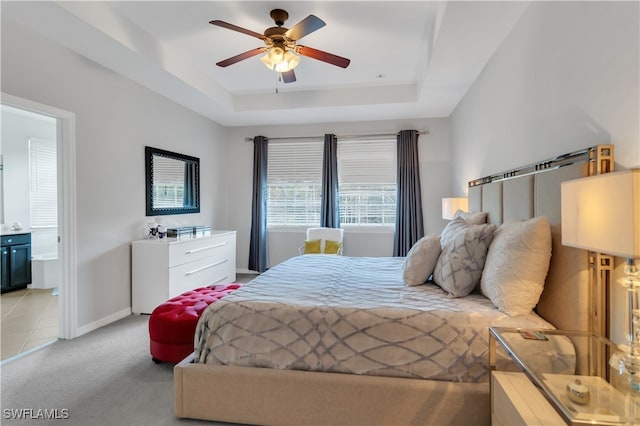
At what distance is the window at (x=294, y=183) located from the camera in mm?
5496

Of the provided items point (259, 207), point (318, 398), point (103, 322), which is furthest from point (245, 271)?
point (318, 398)

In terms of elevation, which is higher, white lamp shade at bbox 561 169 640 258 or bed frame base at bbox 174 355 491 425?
white lamp shade at bbox 561 169 640 258

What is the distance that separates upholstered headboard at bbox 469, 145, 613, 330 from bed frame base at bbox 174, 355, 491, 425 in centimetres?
54

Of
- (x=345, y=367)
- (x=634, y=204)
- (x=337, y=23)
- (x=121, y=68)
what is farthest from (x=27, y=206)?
(x=634, y=204)

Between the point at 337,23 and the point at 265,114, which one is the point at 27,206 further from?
the point at 337,23

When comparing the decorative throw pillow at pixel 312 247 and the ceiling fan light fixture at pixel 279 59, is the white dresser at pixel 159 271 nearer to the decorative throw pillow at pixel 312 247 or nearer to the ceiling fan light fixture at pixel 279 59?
the decorative throw pillow at pixel 312 247

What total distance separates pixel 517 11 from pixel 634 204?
76.7 inches

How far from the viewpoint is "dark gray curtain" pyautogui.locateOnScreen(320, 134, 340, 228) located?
5270mm

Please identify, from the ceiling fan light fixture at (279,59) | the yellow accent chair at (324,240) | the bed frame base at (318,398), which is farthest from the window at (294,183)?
the bed frame base at (318,398)

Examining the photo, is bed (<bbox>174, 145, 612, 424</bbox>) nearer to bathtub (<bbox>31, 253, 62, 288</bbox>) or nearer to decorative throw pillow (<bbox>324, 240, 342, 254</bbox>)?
decorative throw pillow (<bbox>324, 240, 342, 254</bbox>)

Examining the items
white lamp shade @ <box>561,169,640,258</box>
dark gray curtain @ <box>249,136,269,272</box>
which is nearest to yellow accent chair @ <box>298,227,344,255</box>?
dark gray curtain @ <box>249,136,269,272</box>

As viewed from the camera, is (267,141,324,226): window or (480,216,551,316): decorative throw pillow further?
(267,141,324,226): window

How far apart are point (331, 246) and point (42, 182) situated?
4880 millimetres

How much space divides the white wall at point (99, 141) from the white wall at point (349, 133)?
164cm
